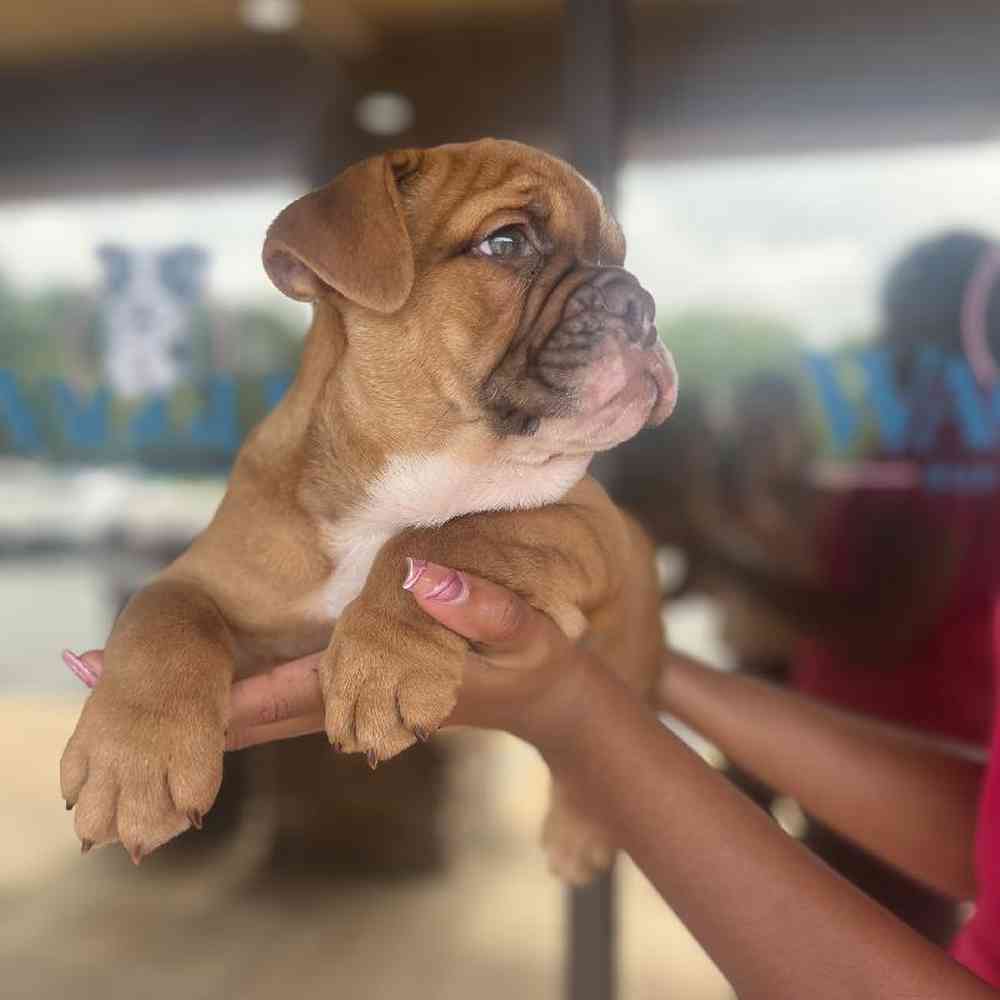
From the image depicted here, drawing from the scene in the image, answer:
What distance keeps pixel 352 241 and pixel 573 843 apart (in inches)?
23.3

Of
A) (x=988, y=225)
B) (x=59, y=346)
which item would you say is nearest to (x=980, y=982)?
(x=59, y=346)

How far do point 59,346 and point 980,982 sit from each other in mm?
1063

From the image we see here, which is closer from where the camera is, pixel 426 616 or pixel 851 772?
pixel 426 616

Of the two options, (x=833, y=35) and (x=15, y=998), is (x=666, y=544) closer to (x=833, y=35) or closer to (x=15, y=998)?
(x=833, y=35)

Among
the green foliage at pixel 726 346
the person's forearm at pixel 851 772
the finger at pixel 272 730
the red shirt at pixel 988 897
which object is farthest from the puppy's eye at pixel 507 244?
the red shirt at pixel 988 897

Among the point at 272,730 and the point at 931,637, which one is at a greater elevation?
the point at 272,730

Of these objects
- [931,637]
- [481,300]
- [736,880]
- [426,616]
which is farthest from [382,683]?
[931,637]

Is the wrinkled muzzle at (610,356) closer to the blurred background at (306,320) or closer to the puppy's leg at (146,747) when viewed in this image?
the blurred background at (306,320)

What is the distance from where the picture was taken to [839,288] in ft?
5.75

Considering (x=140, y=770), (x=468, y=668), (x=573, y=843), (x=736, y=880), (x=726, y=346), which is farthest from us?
(x=726, y=346)

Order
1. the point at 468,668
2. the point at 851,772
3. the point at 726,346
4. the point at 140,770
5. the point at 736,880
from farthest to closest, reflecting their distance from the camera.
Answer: the point at 851,772 < the point at 726,346 < the point at 736,880 < the point at 468,668 < the point at 140,770

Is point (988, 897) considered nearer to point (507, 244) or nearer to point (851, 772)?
point (851, 772)

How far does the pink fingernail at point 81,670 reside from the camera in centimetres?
74

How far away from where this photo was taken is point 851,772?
1307 mm
